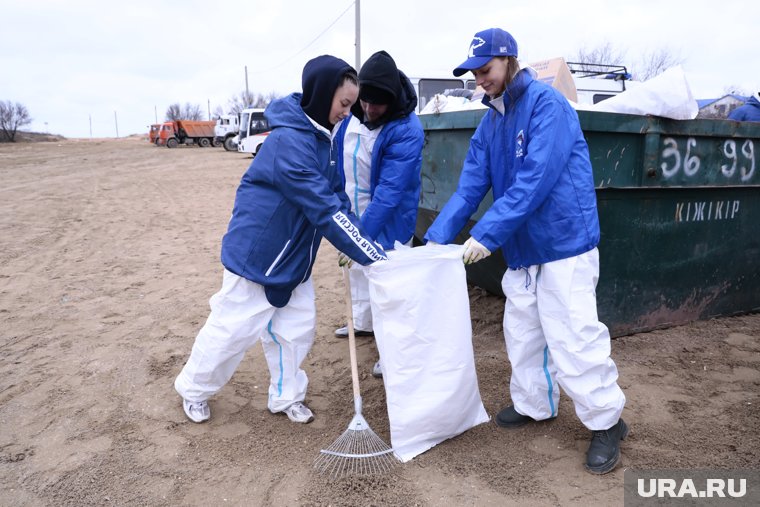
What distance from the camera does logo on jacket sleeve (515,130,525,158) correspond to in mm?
2350

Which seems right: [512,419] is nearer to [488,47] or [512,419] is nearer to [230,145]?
[488,47]

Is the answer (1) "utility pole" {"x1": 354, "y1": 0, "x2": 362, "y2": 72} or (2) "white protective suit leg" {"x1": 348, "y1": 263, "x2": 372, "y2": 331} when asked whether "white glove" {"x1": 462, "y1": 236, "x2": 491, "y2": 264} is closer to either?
(2) "white protective suit leg" {"x1": 348, "y1": 263, "x2": 372, "y2": 331}

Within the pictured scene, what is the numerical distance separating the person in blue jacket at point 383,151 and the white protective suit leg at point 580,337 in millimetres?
970

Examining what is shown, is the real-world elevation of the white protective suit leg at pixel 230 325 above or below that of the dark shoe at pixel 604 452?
above

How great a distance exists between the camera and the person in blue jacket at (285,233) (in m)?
2.39

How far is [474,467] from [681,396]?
1.40 meters

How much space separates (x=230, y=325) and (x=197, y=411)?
58 cm

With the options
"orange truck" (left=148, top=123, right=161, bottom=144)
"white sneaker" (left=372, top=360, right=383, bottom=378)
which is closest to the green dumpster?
"white sneaker" (left=372, top=360, right=383, bottom=378)

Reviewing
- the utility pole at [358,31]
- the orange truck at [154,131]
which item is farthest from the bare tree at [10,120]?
the utility pole at [358,31]

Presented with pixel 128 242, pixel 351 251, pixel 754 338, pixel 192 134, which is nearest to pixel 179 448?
pixel 351 251

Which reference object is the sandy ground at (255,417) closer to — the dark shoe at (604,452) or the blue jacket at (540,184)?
the dark shoe at (604,452)

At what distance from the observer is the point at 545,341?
8.52 feet

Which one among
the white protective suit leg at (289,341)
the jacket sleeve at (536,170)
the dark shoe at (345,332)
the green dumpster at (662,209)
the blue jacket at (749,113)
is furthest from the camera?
the blue jacket at (749,113)

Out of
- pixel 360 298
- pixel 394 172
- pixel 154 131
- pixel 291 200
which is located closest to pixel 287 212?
pixel 291 200
